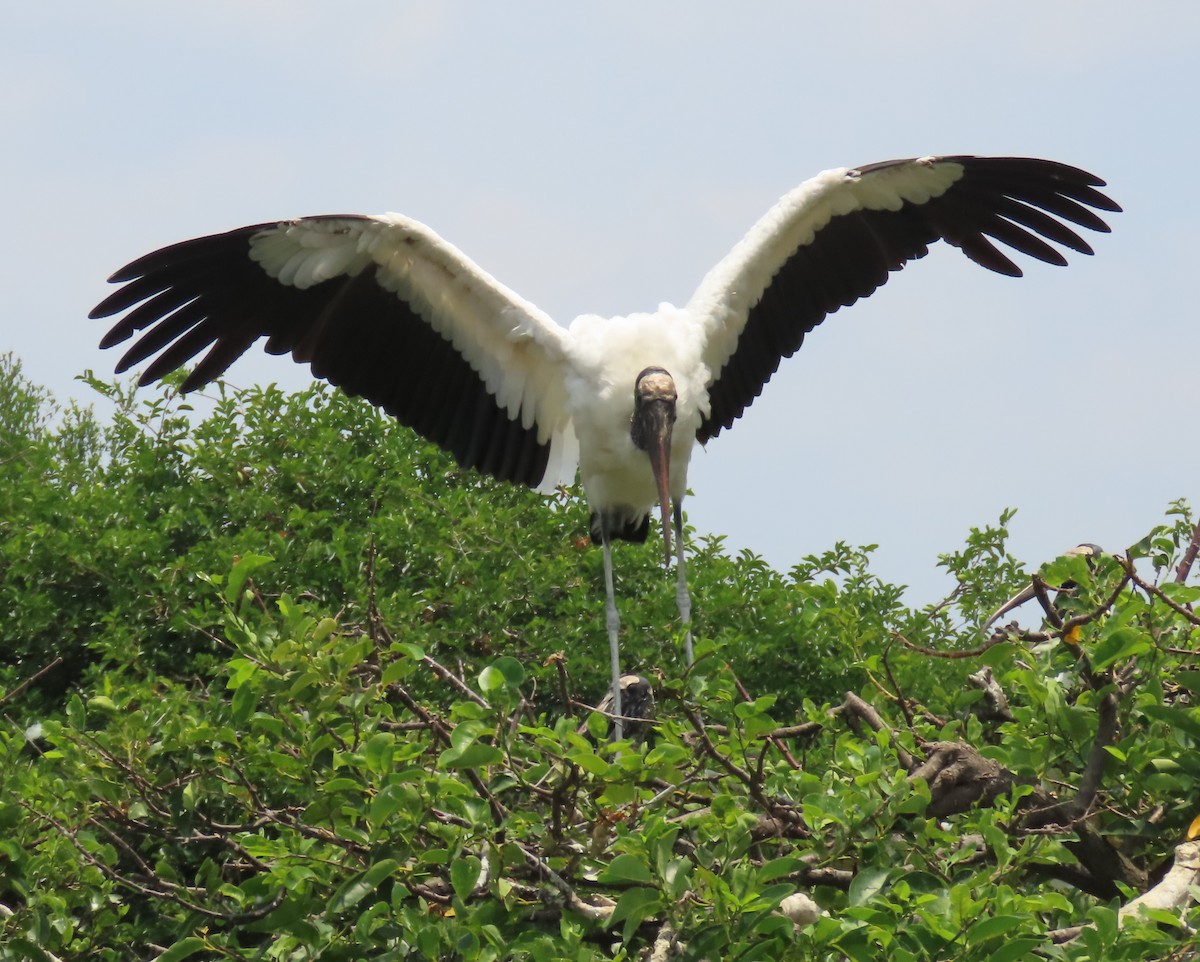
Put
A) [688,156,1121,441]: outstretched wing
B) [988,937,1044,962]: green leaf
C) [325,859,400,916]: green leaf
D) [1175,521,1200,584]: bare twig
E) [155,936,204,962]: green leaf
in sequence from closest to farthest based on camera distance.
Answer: [988,937,1044,962]: green leaf
[325,859,400,916]: green leaf
[155,936,204,962]: green leaf
[1175,521,1200,584]: bare twig
[688,156,1121,441]: outstretched wing

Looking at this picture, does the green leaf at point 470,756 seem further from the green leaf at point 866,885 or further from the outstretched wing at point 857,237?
the outstretched wing at point 857,237

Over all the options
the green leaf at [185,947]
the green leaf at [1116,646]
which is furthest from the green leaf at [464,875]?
the green leaf at [1116,646]

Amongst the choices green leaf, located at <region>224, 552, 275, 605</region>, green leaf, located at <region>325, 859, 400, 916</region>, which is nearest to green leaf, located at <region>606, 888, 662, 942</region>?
green leaf, located at <region>325, 859, 400, 916</region>

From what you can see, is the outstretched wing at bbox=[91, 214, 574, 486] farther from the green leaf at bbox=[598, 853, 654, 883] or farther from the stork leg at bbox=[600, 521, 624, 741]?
the green leaf at bbox=[598, 853, 654, 883]

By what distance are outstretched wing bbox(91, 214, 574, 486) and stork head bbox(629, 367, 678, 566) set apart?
1.18 feet

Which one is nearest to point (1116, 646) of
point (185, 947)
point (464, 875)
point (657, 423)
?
point (464, 875)

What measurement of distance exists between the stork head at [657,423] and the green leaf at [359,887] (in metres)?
2.71

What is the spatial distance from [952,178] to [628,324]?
3.72 ft

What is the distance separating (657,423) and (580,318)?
1.85 feet

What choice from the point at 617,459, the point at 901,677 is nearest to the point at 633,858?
the point at 901,677

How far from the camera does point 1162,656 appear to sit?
261cm

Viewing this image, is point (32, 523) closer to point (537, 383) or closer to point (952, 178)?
point (537, 383)

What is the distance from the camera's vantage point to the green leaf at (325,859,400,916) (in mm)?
2211

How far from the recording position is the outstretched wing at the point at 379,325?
4840 mm
